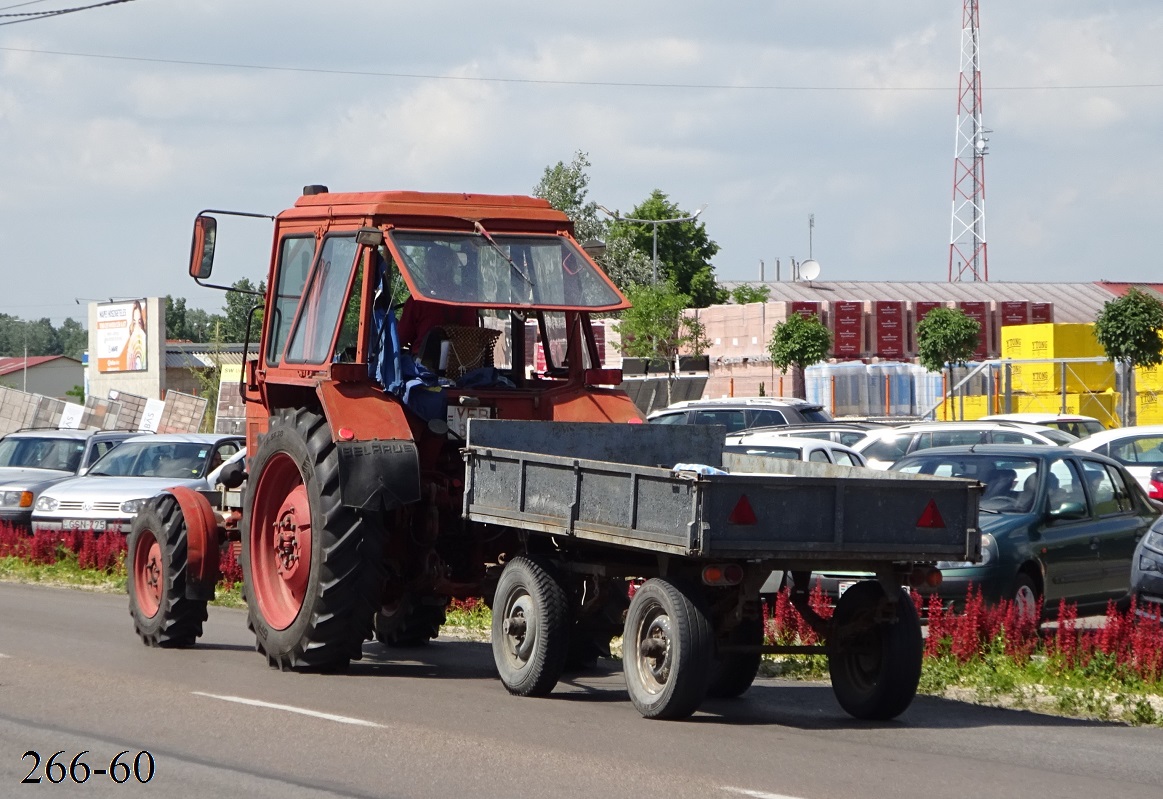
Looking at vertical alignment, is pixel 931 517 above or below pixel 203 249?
below

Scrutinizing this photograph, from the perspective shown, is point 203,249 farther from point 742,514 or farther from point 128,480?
point 128,480

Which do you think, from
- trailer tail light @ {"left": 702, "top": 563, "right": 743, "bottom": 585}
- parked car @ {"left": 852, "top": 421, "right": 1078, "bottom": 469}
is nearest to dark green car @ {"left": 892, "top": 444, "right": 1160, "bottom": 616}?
trailer tail light @ {"left": 702, "top": 563, "right": 743, "bottom": 585}

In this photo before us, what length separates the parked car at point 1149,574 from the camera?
37.8 ft

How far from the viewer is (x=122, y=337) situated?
81500mm

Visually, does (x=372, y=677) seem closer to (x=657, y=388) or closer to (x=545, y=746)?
(x=545, y=746)

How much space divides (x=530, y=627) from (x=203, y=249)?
3.58m

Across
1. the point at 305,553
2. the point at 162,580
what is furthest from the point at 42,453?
the point at 305,553

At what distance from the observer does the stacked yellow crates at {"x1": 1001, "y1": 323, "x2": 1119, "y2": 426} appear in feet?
145

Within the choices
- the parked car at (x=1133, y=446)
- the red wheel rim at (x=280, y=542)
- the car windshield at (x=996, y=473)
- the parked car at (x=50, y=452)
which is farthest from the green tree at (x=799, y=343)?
the red wheel rim at (x=280, y=542)

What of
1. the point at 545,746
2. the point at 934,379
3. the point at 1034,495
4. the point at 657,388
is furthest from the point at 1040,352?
the point at 545,746

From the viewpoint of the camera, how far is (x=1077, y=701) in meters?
9.73

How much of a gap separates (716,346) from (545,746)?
162 ft

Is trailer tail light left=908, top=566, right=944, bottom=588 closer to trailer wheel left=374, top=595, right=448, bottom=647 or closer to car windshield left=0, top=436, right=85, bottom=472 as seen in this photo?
trailer wheel left=374, top=595, right=448, bottom=647

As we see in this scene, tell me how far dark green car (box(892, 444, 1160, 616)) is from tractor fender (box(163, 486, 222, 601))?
5.56 metres
